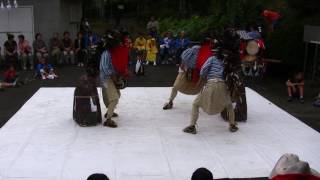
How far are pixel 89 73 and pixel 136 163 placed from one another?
8.56 feet

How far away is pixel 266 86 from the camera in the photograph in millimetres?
14078

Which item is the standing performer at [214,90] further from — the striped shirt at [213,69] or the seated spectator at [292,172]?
the seated spectator at [292,172]

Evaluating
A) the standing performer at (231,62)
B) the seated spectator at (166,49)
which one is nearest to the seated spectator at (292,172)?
the standing performer at (231,62)

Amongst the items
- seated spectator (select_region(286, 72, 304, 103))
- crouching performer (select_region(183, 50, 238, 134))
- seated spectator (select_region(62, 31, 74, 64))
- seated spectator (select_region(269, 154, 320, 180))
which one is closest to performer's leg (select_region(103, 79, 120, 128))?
crouching performer (select_region(183, 50, 238, 134))

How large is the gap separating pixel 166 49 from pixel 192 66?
32.8 feet

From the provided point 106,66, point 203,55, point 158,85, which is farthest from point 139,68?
point 106,66

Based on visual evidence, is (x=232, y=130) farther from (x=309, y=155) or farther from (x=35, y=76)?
(x=35, y=76)

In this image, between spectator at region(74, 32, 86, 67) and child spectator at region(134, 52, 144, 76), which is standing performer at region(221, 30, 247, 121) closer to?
child spectator at region(134, 52, 144, 76)

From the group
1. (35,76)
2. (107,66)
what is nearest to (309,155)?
(107,66)

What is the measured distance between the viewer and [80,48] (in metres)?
18.1

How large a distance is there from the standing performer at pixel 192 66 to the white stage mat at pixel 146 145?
48 centimetres

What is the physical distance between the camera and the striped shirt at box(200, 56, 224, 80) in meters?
8.20

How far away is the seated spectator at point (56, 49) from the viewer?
1795 cm

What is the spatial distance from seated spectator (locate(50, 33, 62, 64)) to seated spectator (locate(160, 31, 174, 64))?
3.61 metres
